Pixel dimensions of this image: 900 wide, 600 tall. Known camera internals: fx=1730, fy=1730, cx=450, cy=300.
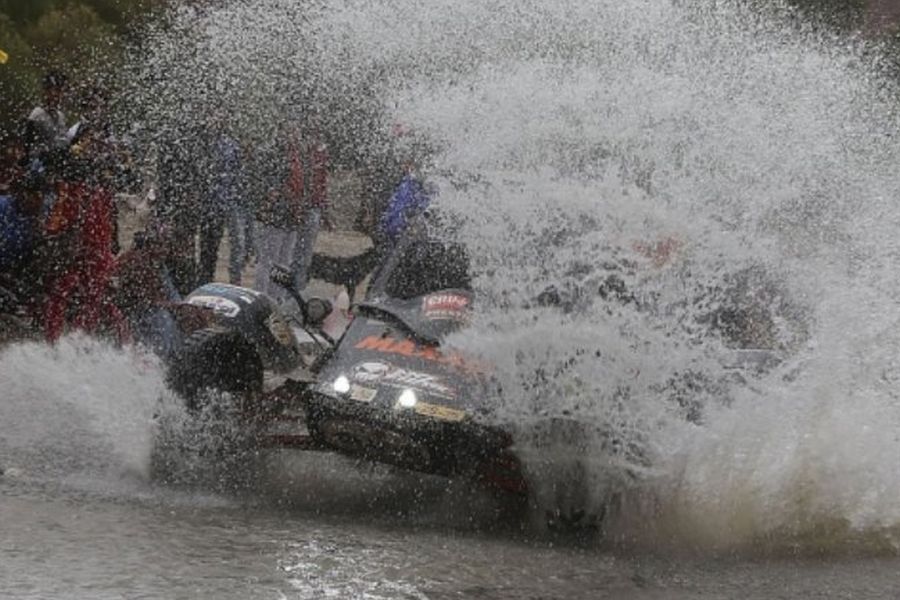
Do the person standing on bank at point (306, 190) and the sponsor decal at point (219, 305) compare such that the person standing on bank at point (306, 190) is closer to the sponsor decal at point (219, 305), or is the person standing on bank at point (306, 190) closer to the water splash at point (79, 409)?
the water splash at point (79, 409)

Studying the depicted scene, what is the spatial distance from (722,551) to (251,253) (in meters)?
7.68

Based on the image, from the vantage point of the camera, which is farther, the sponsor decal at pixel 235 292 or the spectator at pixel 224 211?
the spectator at pixel 224 211

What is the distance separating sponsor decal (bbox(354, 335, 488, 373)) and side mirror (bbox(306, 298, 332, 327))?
125 centimetres

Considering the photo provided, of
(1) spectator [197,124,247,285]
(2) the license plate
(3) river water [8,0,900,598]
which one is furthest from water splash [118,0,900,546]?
(1) spectator [197,124,247,285]

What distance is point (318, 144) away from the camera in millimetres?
14445

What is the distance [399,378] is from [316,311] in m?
1.82

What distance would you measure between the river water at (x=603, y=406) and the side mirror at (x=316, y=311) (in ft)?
3.07

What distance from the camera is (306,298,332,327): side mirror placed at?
9.39 metres

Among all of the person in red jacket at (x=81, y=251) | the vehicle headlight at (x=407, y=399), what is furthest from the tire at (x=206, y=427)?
the person in red jacket at (x=81, y=251)

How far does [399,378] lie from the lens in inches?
302

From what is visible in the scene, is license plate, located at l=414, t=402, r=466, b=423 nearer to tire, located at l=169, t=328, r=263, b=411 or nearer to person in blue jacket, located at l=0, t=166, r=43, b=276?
tire, located at l=169, t=328, r=263, b=411

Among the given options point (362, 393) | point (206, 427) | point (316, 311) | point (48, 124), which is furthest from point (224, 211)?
point (362, 393)

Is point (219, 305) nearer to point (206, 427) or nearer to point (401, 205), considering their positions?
point (206, 427)

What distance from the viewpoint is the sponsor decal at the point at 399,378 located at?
7.54m
